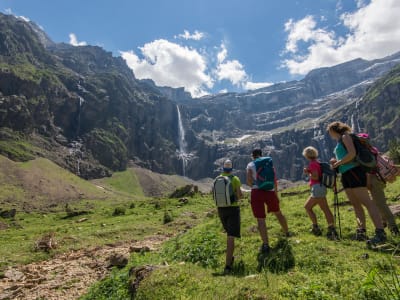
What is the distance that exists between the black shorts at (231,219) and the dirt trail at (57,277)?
6.89m

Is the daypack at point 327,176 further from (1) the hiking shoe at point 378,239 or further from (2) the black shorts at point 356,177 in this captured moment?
(1) the hiking shoe at point 378,239

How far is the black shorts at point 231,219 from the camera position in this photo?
889 cm

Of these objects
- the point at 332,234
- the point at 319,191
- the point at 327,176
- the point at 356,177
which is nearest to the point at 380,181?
the point at 356,177

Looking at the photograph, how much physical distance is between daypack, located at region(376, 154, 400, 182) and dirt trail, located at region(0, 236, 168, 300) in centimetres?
1136

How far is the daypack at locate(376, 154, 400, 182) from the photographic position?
911 centimetres

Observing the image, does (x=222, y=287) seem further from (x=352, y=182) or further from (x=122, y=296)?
(x=352, y=182)

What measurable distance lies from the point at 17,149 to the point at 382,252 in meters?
208

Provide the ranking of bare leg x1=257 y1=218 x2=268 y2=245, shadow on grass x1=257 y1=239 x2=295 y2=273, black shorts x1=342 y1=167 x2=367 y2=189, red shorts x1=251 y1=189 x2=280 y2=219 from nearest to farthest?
1. shadow on grass x1=257 y1=239 x2=295 y2=273
2. black shorts x1=342 y1=167 x2=367 y2=189
3. bare leg x1=257 y1=218 x2=268 y2=245
4. red shorts x1=251 y1=189 x2=280 y2=219

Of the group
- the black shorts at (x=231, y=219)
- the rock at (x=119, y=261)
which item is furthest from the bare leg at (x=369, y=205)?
the rock at (x=119, y=261)

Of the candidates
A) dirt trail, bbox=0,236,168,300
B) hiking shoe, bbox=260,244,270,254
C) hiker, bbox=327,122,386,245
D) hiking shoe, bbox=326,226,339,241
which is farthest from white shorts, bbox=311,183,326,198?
dirt trail, bbox=0,236,168,300

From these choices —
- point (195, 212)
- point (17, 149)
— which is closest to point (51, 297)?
point (195, 212)

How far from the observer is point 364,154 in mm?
8484

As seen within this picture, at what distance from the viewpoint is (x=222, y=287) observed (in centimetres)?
700

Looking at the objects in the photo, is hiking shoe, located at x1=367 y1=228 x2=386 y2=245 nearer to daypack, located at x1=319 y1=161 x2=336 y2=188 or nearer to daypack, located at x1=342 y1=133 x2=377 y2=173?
daypack, located at x1=342 y1=133 x2=377 y2=173
